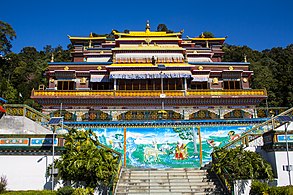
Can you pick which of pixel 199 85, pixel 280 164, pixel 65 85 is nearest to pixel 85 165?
pixel 280 164

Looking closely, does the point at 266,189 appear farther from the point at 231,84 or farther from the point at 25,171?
the point at 231,84

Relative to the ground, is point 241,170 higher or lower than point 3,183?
higher

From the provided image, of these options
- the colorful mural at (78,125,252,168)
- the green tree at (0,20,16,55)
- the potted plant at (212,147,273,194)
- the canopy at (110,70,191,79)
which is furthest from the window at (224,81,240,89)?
the green tree at (0,20,16,55)

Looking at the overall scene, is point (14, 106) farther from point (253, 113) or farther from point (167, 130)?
point (253, 113)

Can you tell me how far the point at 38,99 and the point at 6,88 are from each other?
729 inches

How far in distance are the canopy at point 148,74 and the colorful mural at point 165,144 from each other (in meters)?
10.3

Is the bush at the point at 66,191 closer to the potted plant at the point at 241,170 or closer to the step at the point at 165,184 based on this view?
the step at the point at 165,184

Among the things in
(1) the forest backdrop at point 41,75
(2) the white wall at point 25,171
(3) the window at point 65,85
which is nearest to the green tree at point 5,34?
(1) the forest backdrop at point 41,75

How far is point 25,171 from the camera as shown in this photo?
13.9m

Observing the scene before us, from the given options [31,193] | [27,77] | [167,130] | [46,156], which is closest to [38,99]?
[167,130]

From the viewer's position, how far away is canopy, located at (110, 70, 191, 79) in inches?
1244

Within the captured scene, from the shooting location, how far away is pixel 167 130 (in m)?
22.0

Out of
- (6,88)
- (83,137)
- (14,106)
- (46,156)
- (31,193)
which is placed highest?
(6,88)

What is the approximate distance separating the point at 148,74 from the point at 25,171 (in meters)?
20.1
